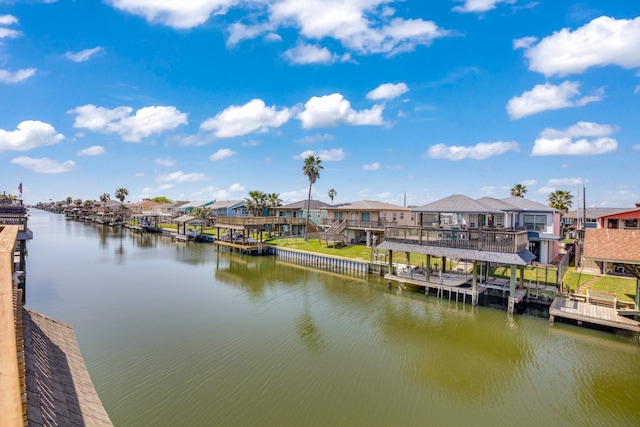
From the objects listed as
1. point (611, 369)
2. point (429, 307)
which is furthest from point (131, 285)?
point (611, 369)

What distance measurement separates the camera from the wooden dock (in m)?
16.3

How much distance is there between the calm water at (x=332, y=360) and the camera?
36.0 feet

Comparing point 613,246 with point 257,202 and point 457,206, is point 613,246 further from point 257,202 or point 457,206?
point 257,202

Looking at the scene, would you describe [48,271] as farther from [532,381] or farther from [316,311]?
[532,381]

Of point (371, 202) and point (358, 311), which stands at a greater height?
point (371, 202)

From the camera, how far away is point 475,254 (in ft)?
68.8

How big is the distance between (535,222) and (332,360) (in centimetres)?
2509

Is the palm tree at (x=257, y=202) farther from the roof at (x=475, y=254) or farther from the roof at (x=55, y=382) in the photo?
the roof at (x=55, y=382)

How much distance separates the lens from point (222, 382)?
12414 millimetres

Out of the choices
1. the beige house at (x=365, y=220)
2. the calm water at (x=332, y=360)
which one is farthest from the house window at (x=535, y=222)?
the beige house at (x=365, y=220)

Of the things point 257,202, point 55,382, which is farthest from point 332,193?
point 55,382

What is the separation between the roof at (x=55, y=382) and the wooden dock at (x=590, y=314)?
69.9 feet

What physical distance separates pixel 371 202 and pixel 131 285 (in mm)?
31224

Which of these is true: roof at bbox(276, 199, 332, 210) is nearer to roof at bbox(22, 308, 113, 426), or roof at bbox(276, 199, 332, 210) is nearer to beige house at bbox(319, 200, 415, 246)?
beige house at bbox(319, 200, 415, 246)
